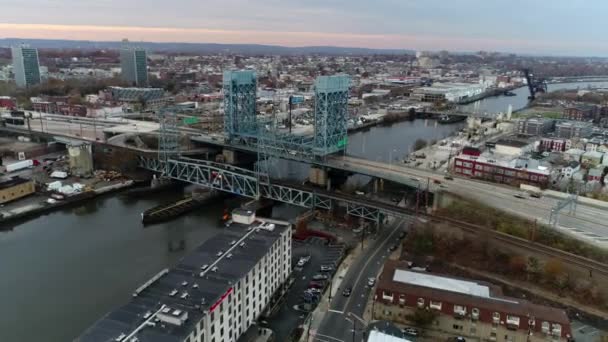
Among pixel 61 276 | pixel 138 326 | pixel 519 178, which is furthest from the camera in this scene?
pixel 519 178

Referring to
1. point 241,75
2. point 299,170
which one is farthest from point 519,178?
point 241,75

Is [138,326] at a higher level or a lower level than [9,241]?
higher

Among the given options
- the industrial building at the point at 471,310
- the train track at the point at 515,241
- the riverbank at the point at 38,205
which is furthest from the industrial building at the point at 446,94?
the industrial building at the point at 471,310

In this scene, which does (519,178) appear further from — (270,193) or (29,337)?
(29,337)

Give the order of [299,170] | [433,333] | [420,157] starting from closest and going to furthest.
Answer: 1. [433,333]
2. [299,170]
3. [420,157]

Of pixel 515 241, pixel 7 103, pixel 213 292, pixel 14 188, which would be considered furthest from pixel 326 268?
pixel 7 103

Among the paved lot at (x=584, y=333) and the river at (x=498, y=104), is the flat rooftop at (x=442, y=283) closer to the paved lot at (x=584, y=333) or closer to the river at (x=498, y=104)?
the paved lot at (x=584, y=333)
